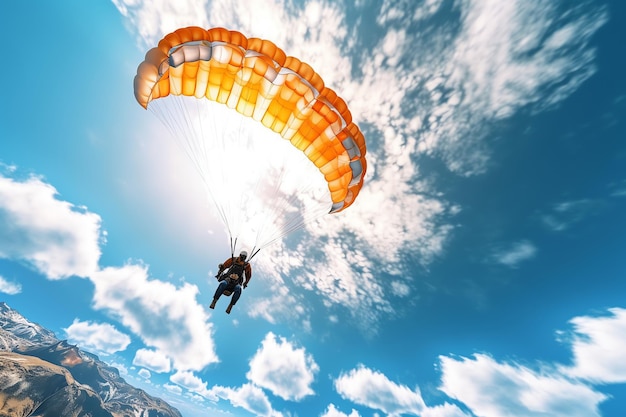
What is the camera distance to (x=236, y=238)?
37.0 feet

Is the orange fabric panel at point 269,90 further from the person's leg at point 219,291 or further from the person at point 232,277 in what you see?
the person's leg at point 219,291

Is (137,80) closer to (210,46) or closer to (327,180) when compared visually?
(210,46)

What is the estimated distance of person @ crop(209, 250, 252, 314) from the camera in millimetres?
10445

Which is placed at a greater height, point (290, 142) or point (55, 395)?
point (290, 142)

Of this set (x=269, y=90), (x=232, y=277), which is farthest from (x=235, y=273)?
(x=269, y=90)

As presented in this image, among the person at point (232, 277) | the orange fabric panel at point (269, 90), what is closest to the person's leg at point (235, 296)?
the person at point (232, 277)

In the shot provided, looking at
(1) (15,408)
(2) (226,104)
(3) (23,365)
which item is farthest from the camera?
(3) (23,365)

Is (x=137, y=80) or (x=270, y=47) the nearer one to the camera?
(x=137, y=80)

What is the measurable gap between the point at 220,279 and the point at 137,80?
7886 millimetres

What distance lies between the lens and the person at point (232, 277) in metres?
10.4

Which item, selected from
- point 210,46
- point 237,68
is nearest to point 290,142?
point 237,68

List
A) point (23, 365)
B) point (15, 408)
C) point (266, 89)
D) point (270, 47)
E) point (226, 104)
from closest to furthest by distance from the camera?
point (270, 47) → point (266, 89) → point (226, 104) → point (15, 408) → point (23, 365)

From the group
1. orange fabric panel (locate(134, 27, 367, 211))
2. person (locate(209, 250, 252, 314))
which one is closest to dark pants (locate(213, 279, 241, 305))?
person (locate(209, 250, 252, 314))

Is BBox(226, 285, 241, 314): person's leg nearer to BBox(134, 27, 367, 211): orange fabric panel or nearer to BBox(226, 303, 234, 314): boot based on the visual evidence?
BBox(226, 303, 234, 314): boot
